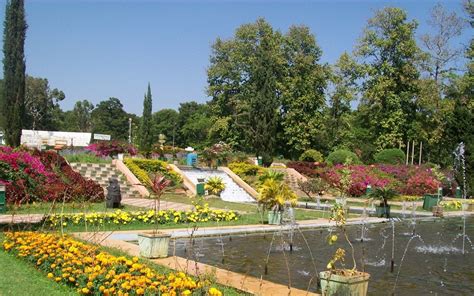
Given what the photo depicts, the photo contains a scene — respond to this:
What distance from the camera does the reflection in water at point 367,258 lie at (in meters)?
8.12

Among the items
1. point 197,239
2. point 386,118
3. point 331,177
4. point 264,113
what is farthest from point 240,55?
point 197,239

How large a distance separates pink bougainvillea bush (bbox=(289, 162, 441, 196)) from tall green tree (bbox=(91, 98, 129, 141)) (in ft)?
220

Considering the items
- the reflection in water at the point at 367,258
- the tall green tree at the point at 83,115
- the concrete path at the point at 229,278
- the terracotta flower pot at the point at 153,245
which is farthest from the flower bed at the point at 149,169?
the tall green tree at the point at 83,115

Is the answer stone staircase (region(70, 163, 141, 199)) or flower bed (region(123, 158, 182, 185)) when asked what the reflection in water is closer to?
stone staircase (region(70, 163, 141, 199))

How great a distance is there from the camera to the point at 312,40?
47781 millimetres

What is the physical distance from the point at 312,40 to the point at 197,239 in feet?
127

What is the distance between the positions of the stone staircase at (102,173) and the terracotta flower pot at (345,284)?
1839cm

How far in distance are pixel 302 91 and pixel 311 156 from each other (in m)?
6.78

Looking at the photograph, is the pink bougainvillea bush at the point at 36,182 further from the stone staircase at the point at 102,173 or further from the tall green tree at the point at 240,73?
the tall green tree at the point at 240,73

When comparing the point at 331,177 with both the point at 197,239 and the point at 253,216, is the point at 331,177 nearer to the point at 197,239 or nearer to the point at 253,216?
the point at 253,216

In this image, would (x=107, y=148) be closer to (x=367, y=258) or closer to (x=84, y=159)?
(x=84, y=159)

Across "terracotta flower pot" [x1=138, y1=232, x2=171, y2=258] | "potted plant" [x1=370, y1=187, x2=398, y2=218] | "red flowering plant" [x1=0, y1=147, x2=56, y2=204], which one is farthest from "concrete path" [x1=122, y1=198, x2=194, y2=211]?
"terracotta flower pot" [x1=138, y1=232, x2=171, y2=258]

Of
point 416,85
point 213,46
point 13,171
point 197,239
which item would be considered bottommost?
point 197,239

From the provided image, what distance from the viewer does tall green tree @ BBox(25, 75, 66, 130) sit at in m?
79.8
